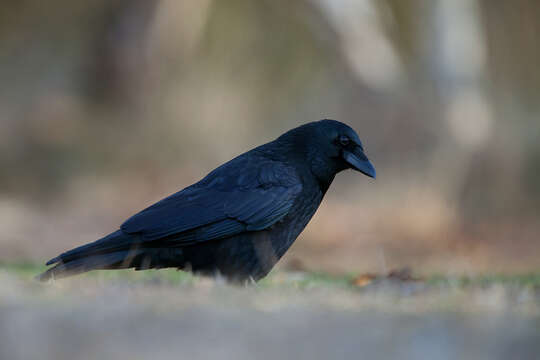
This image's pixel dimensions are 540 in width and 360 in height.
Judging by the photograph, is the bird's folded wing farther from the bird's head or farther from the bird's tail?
the bird's head

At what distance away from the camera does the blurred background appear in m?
14.5

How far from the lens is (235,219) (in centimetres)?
518

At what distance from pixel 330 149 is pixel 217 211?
0.96 meters

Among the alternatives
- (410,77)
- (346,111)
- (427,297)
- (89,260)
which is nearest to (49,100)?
(346,111)

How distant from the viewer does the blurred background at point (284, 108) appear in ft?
47.6

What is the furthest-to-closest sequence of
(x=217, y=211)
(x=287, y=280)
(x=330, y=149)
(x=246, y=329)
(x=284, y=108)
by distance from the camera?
(x=284, y=108), (x=287, y=280), (x=330, y=149), (x=217, y=211), (x=246, y=329)

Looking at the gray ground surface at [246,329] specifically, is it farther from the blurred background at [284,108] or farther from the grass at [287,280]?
the blurred background at [284,108]

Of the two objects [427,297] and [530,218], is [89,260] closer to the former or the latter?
[427,297]

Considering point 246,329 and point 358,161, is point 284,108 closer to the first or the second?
point 358,161

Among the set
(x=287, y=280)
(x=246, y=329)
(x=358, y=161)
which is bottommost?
(x=246, y=329)

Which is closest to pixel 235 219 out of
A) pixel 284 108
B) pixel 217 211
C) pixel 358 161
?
pixel 217 211

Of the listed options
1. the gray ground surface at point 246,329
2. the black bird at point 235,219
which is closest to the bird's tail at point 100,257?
the black bird at point 235,219

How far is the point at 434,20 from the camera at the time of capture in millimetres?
14930

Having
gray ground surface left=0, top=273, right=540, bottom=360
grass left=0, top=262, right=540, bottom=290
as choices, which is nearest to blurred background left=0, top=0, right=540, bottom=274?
grass left=0, top=262, right=540, bottom=290
